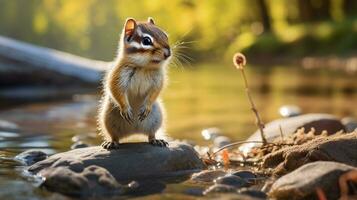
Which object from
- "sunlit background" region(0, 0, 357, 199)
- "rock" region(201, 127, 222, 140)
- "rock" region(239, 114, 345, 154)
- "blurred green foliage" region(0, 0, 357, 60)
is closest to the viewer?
"rock" region(239, 114, 345, 154)

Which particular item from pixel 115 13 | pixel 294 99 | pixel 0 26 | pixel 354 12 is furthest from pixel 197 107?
pixel 115 13

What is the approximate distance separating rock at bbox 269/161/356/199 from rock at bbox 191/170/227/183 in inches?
25.5

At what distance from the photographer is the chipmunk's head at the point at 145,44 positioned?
4.78 meters

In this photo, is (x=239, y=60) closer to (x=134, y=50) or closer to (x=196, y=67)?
(x=134, y=50)

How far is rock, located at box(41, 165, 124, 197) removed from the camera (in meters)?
4.30

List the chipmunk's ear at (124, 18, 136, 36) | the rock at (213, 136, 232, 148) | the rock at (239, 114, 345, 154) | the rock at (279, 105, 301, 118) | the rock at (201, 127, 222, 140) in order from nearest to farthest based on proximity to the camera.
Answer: the chipmunk's ear at (124, 18, 136, 36)
the rock at (239, 114, 345, 154)
the rock at (213, 136, 232, 148)
the rock at (201, 127, 222, 140)
the rock at (279, 105, 301, 118)

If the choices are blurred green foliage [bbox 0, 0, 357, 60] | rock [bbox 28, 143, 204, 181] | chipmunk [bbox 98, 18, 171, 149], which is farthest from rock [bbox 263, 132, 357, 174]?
blurred green foliage [bbox 0, 0, 357, 60]

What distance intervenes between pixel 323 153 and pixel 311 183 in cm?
72

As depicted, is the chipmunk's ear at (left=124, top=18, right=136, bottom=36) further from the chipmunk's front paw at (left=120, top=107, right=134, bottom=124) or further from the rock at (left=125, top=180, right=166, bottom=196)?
the rock at (left=125, top=180, right=166, bottom=196)

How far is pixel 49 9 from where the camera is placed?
132 ft

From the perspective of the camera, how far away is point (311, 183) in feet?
13.7

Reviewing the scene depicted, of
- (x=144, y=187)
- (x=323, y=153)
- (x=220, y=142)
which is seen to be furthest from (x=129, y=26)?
(x=220, y=142)

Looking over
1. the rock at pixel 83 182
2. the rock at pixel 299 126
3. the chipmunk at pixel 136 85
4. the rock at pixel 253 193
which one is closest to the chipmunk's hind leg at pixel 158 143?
the chipmunk at pixel 136 85

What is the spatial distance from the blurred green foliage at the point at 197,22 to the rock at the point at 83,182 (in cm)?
2714
